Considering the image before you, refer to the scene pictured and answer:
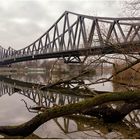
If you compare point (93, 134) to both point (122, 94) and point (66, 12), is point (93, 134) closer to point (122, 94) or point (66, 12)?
point (122, 94)

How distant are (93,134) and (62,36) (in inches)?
2167

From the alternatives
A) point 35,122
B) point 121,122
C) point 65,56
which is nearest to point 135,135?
point 121,122

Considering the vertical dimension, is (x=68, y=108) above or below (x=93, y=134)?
above

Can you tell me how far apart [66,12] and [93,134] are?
56.2 m

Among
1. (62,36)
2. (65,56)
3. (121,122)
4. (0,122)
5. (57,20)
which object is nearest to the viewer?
(121,122)

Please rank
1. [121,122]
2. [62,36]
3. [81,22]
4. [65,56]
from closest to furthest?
[121,122] < [65,56] < [81,22] < [62,36]

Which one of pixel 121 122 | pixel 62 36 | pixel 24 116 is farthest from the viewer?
pixel 62 36

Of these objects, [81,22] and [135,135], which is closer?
[135,135]

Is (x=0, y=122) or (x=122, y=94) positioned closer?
(x=122, y=94)

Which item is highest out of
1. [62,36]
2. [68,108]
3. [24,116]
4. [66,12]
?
[66,12]

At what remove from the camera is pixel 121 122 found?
8984mm

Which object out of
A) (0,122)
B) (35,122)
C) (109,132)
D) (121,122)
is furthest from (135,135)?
(0,122)

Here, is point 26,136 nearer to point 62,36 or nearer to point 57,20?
point 62,36

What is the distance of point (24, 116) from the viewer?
1113 cm
